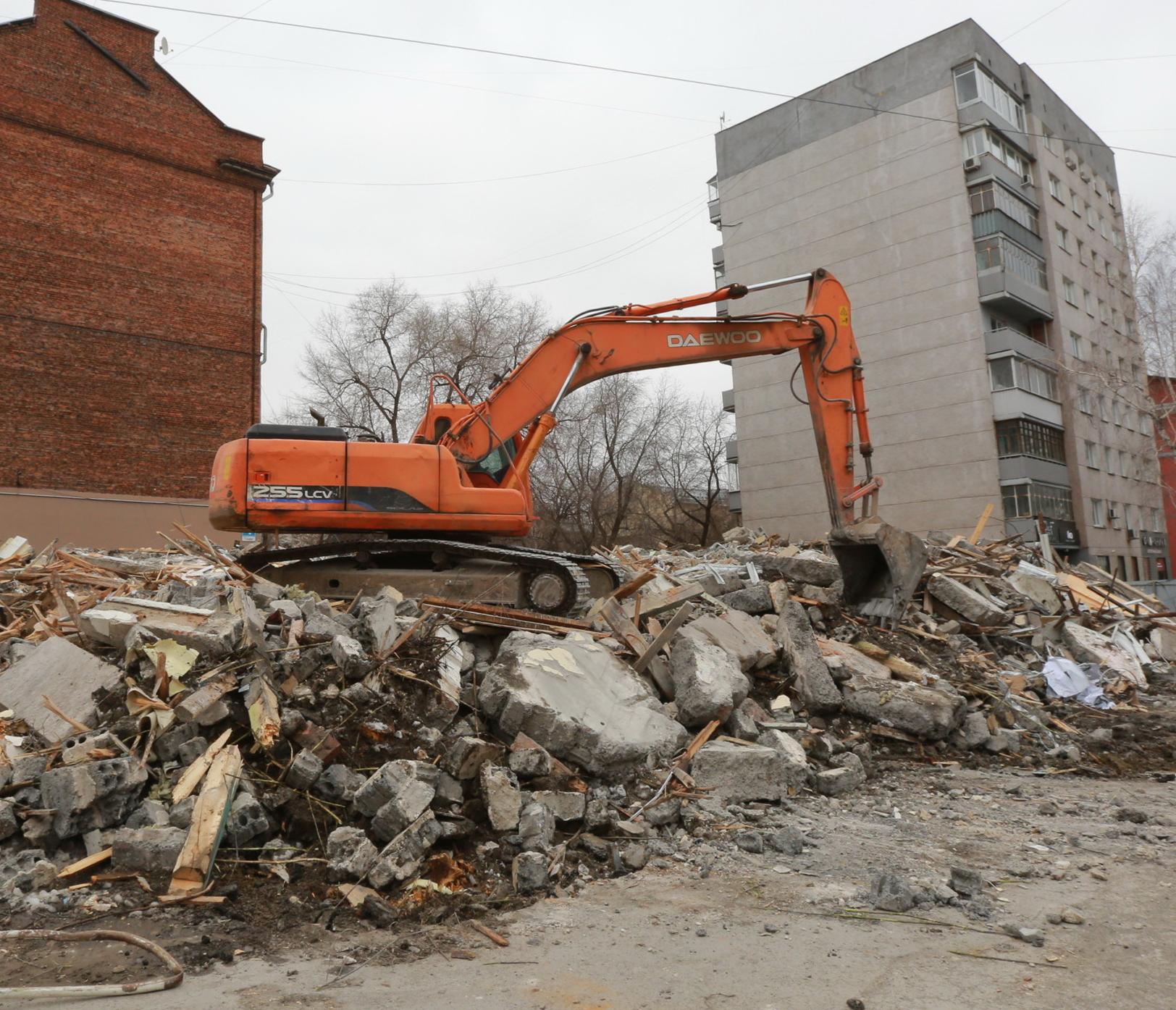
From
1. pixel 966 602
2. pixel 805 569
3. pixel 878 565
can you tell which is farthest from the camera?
pixel 805 569

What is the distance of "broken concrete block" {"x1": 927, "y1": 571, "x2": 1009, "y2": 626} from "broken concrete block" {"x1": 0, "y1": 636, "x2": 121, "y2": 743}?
28.4 feet

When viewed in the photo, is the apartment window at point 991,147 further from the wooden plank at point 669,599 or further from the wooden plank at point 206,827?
the wooden plank at point 206,827

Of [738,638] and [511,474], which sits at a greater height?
[511,474]

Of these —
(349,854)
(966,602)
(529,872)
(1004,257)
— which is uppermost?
(1004,257)

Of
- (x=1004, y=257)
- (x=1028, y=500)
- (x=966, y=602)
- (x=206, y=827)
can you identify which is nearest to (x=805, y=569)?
(x=966, y=602)

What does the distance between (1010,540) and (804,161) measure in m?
25.8

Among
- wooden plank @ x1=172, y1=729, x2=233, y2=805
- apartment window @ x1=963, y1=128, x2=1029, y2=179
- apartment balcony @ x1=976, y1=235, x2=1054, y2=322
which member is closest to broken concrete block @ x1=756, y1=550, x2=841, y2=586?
wooden plank @ x1=172, y1=729, x2=233, y2=805

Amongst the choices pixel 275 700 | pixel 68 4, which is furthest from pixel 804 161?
pixel 275 700

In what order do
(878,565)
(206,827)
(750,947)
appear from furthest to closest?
(878,565), (206,827), (750,947)

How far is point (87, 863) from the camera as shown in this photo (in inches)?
176

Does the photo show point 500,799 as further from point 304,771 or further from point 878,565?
point 878,565

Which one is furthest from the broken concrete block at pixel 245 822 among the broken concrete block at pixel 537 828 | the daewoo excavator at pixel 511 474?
the daewoo excavator at pixel 511 474

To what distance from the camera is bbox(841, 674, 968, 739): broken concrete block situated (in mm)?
7398

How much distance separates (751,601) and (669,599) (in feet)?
3.93
